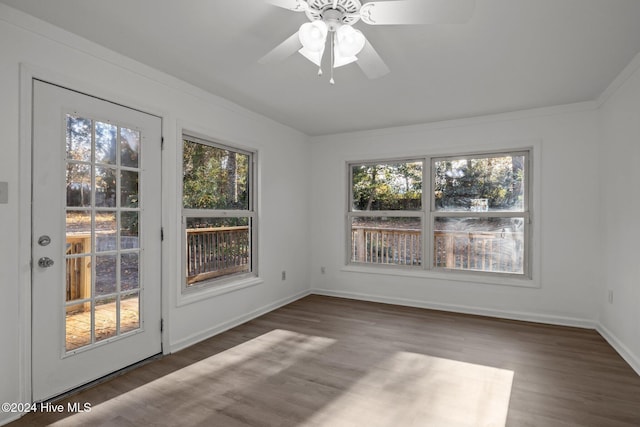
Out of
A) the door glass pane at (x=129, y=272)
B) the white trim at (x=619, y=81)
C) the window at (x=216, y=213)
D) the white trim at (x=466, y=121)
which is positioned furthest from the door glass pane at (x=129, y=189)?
the white trim at (x=619, y=81)

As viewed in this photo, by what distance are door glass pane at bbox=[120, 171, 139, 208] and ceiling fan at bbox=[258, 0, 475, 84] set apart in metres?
1.53

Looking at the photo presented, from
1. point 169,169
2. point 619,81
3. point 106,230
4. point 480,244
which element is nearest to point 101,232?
point 106,230

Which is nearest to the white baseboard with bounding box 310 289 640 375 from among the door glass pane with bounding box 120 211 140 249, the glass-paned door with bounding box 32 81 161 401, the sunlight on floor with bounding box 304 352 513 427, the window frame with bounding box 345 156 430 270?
the window frame with bounding box 345 156 430 270

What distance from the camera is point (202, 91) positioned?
329 cm

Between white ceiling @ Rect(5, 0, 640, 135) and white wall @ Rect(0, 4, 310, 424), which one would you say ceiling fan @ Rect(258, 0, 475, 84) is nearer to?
white ceiling @ Rect(5, 0, 640, 135)

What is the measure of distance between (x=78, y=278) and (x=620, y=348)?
173 inches

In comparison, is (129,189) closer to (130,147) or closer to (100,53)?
(130,147)

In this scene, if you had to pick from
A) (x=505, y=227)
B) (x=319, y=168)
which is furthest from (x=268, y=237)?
(x=505, y=227)

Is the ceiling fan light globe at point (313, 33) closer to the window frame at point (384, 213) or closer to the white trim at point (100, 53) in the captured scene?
the white trim at point (100, 53)

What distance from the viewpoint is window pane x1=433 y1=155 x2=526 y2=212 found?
4.05 meters

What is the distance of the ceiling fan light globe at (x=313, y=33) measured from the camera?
1.74m

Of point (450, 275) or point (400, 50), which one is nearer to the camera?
point (400, 50)

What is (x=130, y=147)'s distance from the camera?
8.87ft

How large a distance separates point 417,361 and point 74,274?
266cm
